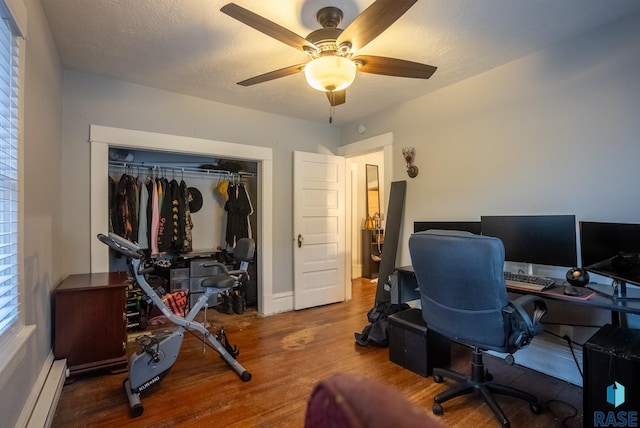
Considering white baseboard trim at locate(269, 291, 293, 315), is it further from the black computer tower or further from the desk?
the black computer tower

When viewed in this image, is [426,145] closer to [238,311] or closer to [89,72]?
[238,311]

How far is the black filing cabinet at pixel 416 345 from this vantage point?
2.43 m

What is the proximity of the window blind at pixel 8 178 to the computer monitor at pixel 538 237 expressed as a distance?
300cm

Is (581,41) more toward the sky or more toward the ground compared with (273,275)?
more toward the sky

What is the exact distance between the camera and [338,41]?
5.99 ft

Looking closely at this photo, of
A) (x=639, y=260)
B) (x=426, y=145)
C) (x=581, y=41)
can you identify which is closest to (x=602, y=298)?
(x=639, y=260)

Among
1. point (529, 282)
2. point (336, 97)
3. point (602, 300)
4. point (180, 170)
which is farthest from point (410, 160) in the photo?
point (180, 170)

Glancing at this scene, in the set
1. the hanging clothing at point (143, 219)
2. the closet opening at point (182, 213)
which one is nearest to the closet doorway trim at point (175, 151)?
the closet opening at point (182, 213)

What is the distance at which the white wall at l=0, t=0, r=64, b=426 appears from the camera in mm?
1597

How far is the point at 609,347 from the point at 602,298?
1.19ft

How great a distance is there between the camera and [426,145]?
3.36 meters

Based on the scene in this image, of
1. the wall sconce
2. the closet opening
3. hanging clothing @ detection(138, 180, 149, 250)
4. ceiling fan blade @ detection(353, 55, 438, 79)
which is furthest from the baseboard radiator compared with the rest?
the wall sconce

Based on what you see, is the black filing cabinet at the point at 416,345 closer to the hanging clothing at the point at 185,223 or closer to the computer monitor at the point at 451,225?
the computer monitor at the point at 451,225

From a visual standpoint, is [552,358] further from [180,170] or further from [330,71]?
[180,170]
